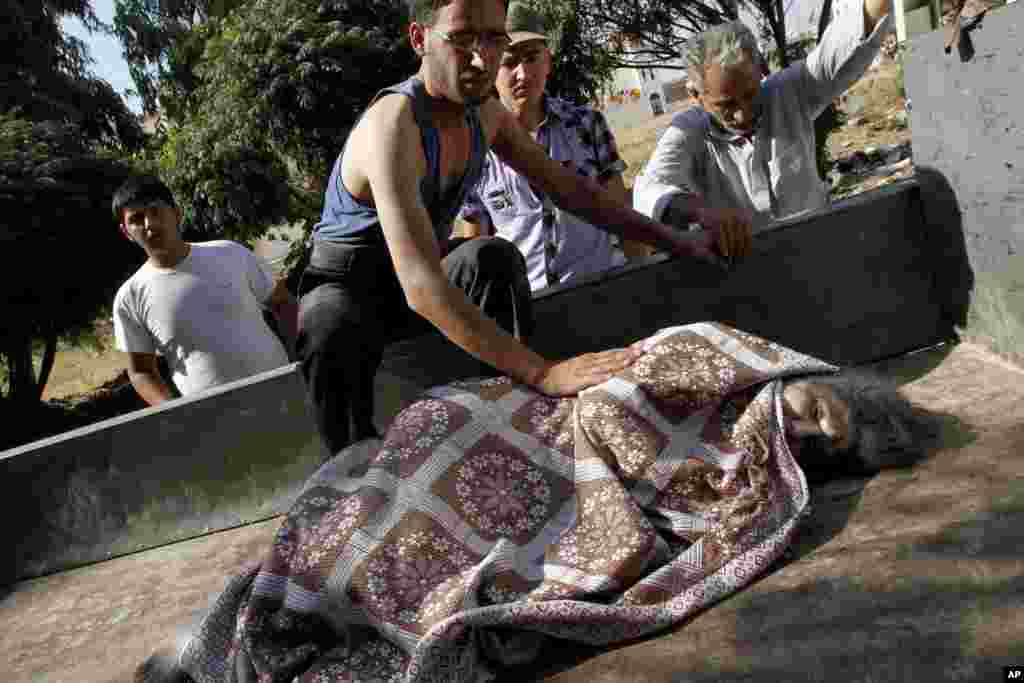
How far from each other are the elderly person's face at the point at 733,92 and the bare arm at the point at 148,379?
103 inches

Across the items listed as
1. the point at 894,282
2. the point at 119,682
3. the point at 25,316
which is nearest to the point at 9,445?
the point at 25,316

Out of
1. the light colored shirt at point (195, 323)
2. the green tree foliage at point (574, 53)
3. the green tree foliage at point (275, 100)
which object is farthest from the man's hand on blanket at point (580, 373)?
the green tree foliage at point (275, 100)

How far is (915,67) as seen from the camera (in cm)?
350

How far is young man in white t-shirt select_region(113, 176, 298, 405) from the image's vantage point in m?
4.27

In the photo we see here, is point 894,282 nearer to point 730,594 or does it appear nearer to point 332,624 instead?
point 730,594

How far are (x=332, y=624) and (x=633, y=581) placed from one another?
0.81 metres

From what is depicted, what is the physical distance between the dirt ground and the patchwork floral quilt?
622 centimetres

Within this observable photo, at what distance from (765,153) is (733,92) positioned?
307 mm

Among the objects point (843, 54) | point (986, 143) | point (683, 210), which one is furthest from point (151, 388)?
point (986, 143)

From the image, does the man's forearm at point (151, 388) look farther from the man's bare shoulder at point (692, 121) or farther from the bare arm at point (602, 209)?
the man's bare shoulder at point (692, 121)

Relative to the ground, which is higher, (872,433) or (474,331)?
(474,331)

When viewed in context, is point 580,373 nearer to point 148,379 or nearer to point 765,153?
point 765,153

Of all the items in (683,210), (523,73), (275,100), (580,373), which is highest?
(275,100)

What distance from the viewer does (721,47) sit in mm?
3557
